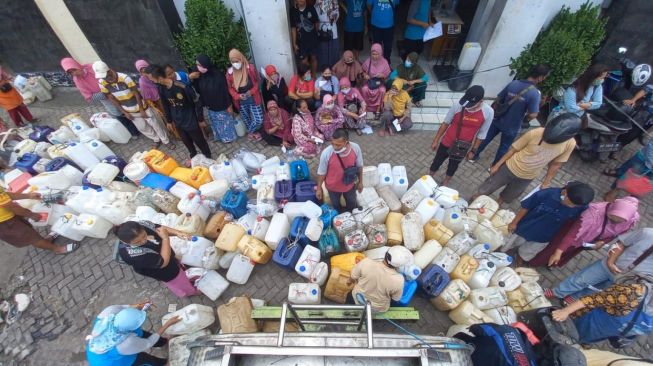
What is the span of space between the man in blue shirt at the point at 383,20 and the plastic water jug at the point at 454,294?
527cm

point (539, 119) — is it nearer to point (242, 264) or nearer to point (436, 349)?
point (436, 349)

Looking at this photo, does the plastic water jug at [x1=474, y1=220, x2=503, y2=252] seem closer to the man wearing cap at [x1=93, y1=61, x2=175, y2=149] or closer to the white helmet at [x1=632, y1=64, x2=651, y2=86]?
the white helmet at [x1=632, y1=64, x2=651, y2=86]

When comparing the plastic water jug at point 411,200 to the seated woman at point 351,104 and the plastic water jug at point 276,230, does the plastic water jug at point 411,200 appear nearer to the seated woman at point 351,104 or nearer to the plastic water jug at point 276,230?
the plastic water jug at point 276,230

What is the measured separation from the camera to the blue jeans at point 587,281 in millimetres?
3459

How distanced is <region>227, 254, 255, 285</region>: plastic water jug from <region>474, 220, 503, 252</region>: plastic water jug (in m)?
3.29

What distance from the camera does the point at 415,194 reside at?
178 inches

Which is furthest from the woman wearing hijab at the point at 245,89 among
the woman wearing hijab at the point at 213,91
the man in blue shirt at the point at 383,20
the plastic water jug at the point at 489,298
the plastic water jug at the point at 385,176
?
the plastic water jug at the point at 489,298

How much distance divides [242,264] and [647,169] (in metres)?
6.57

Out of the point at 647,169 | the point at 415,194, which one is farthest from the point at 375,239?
the point at 647,169

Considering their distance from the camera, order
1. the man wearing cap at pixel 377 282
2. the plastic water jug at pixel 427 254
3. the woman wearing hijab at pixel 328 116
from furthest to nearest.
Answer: the woman wearing hijab at pixel 328 116, the plastic water jug at pixel 427 254, the man wearing cap at pixel 377 282

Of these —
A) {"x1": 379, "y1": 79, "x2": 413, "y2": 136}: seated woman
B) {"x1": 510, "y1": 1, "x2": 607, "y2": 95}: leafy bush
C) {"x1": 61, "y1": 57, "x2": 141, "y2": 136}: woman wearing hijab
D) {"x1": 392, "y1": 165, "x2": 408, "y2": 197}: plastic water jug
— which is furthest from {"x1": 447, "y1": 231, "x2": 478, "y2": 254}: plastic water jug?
{"x1": 61, "y1": 57, "x2": 141, "y2": 136}: woman wearing hijab

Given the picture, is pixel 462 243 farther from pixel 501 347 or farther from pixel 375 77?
→ pixel 375 77

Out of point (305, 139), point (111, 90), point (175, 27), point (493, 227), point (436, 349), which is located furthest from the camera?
point (175, 27)

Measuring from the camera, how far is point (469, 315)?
357cm
